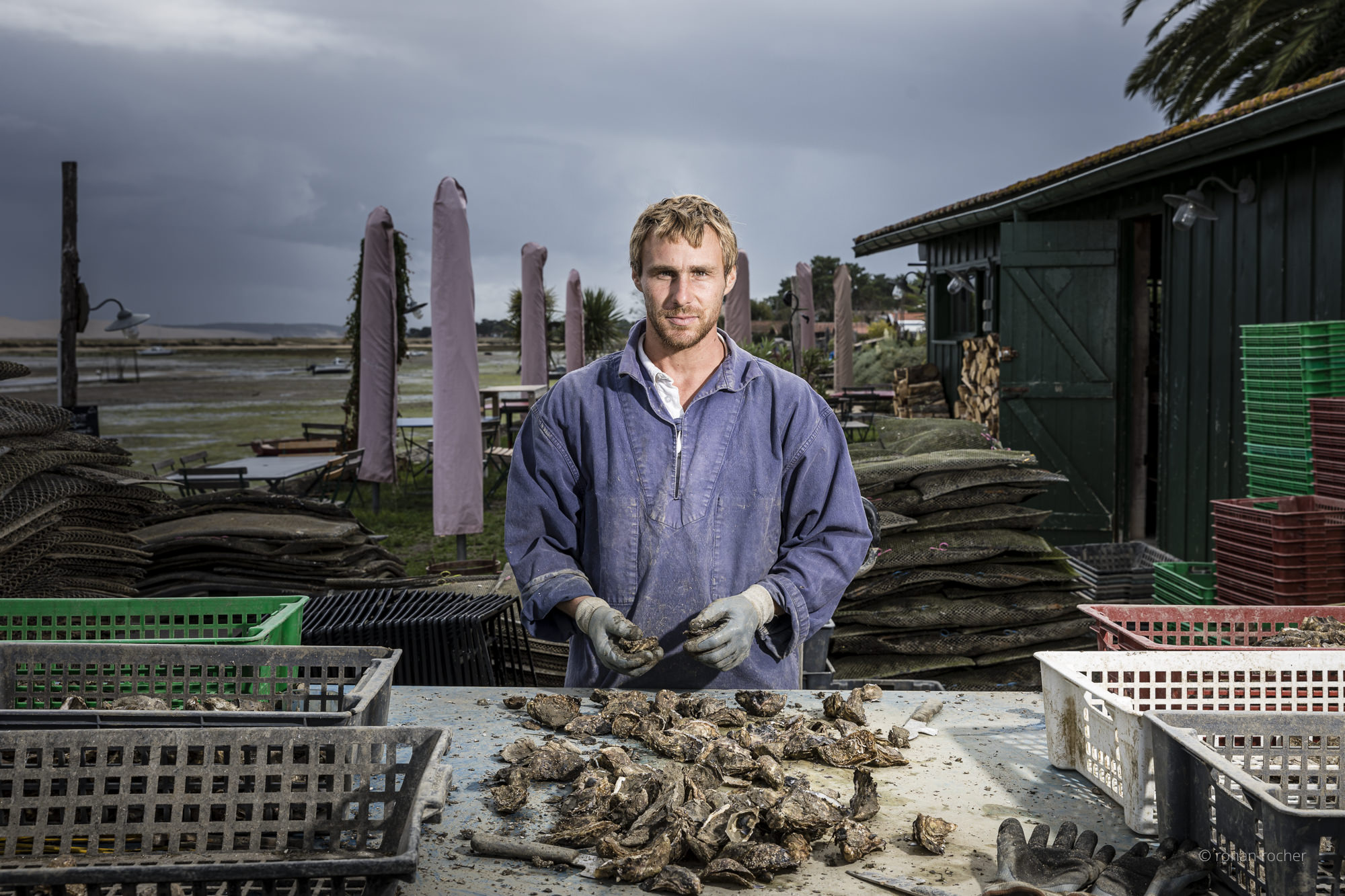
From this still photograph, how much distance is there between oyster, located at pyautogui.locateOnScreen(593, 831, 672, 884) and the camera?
5.72 feet

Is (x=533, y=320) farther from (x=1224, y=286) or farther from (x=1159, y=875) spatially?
(x=1159, y=875)

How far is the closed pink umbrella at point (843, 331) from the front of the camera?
60.7 ft

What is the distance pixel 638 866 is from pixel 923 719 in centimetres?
101

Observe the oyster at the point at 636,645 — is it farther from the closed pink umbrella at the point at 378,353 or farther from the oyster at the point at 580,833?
the closed pink umbrella at the point at 378,353

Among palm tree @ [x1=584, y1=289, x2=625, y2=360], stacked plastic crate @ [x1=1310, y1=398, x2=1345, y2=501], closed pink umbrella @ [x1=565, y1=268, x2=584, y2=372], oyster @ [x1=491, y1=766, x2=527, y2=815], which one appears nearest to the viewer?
oyster @ [x1=491, y1=766, x2=527, y2=815]

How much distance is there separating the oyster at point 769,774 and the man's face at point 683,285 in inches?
45.6

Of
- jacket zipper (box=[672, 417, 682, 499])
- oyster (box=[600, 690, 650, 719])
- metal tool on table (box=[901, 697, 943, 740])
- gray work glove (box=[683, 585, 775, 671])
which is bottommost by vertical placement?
metal tool on table (box=[901, 697, 943, 740])

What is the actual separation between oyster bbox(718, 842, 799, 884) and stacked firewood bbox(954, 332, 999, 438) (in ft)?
33.5

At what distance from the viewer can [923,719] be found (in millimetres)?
2521

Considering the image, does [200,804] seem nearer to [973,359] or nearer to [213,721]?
[213,721]

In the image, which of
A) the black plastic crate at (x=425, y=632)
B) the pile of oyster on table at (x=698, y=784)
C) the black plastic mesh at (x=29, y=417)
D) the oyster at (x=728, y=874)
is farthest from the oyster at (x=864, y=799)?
the black plastic mesh at (x=29, y=417)

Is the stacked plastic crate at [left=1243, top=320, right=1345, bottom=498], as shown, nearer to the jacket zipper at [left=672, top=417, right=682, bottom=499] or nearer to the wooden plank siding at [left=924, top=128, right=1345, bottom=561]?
the wooden plank siding at [left=924, top=128, right=1345, bottom=561]

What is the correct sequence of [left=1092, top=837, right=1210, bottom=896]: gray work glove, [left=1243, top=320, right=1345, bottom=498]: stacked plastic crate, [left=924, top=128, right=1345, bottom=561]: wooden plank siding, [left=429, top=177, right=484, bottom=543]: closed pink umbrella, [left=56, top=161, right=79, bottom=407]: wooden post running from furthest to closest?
[left=56, top=161, right=79, bottom=407]: wooden post, [left=429, top=177, right=484, bottom=543]: closed pink umbrella, [left=924, top=128, right=1345, bottom=561]: wooden plank siding, [left=1243, top=320, right=1345, bottom=498]: stacked plastic crate, [left=1092, top=837, right=1210, bottom=896]: gray work glove

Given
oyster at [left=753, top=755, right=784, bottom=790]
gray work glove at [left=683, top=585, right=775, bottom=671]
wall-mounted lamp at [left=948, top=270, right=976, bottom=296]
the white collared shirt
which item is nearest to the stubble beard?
the white collared shirt
